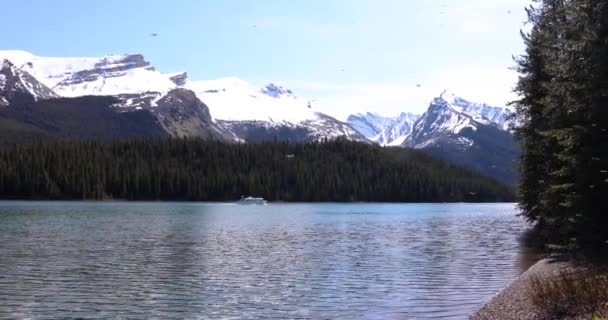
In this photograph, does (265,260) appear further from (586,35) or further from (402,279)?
(586,35)

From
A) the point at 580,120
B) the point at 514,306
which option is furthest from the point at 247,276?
the point at 580,120

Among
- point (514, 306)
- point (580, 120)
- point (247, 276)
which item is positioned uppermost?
point (580, 120)

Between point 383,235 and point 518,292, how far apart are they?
54824 mm

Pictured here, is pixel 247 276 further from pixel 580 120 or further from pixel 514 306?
pixel 580 120

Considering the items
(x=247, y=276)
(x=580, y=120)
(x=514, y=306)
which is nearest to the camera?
(x=514, y=306)

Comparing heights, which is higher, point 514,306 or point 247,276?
point 514,306

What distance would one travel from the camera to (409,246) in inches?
2798

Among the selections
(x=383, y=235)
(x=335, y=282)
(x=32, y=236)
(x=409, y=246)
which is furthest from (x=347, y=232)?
(x=335, y=282)

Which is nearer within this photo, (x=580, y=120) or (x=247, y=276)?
(x=580, y=120)

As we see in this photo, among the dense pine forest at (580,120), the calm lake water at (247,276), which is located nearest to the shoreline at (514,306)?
the calm lake water at (247,276)

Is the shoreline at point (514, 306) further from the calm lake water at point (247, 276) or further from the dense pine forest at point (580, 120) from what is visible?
the dense pine forest at point (580, 120)

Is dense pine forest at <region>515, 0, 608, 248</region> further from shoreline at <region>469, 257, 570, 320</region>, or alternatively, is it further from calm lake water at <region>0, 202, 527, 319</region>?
calm lake water at <region>0, 202, 527, 319</region>

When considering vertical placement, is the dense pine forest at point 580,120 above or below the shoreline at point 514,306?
above

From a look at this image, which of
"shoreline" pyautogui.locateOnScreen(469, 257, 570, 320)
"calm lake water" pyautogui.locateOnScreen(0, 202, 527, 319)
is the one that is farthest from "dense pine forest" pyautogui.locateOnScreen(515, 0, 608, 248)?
"calm lake water" pyautogui.locateOnScreen(0, 202, 527, 319)
